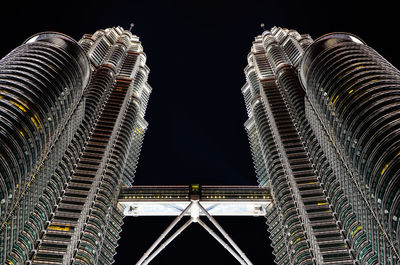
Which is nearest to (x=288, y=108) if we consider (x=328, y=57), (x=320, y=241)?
(x=328, y=57)

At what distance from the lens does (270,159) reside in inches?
5217

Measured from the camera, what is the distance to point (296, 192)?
113m

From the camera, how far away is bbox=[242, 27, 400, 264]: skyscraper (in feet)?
246

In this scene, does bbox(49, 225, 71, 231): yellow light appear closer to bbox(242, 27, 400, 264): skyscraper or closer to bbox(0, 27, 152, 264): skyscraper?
bbox(0, 27, 152, 264): skyscraper

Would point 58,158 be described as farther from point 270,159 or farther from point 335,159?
point 335,159

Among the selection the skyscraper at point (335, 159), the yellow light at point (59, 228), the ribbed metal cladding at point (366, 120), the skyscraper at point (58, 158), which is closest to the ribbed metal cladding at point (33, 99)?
the skyscraper at point (58, 158)

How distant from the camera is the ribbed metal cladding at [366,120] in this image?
70562mm

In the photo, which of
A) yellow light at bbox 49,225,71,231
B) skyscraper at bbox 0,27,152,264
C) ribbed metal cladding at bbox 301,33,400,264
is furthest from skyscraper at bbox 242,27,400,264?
yellow light at bbox 49,225,71,231

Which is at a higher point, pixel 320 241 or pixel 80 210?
pixel 80 210

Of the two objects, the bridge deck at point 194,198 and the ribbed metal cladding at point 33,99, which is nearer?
the ribbed metal cladding at point 33,99

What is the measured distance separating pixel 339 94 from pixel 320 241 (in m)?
35.8

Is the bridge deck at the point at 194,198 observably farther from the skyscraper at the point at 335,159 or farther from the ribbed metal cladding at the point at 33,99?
the ribbed metal cladding at the point at 33,99

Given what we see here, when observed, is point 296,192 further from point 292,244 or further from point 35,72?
point 35,72

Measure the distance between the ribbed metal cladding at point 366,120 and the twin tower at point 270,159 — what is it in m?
0.28
